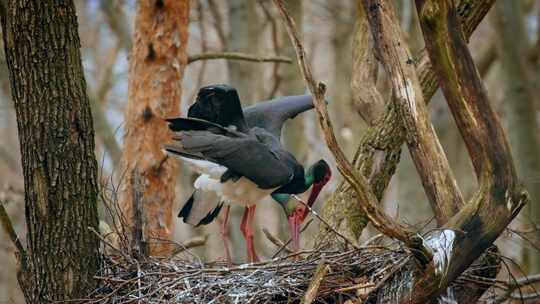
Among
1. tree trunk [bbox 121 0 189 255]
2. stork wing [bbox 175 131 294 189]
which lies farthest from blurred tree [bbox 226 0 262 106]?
stork wing [bbox 175 131 294 189]

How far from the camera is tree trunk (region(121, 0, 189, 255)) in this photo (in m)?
6.77

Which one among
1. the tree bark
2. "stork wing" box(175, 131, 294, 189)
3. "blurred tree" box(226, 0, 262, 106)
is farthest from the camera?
"blurred tree" box(226, 0, 262, 106)

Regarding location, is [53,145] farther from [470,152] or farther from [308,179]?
[308,179]

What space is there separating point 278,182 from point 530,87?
159 inches

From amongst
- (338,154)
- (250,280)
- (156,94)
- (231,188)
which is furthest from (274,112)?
(338,154)

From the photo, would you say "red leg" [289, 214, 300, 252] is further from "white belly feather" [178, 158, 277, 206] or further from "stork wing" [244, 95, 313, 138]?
"stork wing" [244, 95, 313, 138]

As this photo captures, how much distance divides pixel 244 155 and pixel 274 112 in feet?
2.71

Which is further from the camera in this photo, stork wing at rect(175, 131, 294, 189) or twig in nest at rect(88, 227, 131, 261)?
stork wing at rect(175, 131, 294, 189)

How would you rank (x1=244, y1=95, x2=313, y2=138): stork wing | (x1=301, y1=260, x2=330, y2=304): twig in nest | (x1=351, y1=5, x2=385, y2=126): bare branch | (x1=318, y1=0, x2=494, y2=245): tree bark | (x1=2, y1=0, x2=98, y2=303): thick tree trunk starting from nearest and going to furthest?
1. (x1=301, y1=260, x2=330, y2=304): twig in nest
2. (x1=2, y1=0, x2=98, y2=303): thick tree trunk
3. (x1=318, y1=0, x2=494, y2=245): tree bark
4. (x1=351, y1=5, x2=385, y2=126): bare branch
5. (x1=244, y1=95, x2=313, y2=138): stork wing

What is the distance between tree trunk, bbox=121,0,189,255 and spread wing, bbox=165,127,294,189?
1.10 m

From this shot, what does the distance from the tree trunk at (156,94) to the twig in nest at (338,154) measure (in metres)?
2.90

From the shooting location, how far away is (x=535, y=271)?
848 cm

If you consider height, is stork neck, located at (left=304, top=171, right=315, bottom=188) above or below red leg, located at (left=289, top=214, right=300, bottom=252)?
above

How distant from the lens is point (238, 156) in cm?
562
